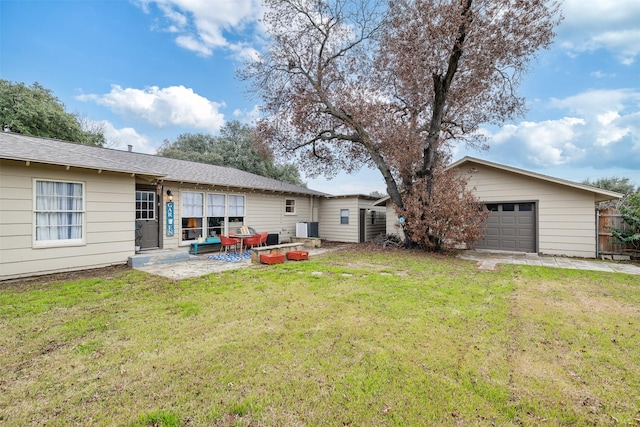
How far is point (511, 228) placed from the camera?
1152cm

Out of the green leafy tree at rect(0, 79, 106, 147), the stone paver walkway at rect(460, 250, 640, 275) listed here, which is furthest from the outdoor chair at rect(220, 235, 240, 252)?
the green leafy tree at rect(0, 79, 106, 147)

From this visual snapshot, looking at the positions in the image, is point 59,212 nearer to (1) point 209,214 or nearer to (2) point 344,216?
(1) point 209,214

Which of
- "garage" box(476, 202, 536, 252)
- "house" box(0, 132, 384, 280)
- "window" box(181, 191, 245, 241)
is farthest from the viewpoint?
"garage" box(476, 202, 536, 252)

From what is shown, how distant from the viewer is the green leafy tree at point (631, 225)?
359 inches

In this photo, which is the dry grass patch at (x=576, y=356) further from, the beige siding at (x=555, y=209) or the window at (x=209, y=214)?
the window at (x=209, y=214)

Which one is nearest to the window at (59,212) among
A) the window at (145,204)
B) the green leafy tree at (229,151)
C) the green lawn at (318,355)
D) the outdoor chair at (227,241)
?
the green lawn at (318,355)

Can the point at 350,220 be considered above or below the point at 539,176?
below

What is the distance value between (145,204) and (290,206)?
6.92m

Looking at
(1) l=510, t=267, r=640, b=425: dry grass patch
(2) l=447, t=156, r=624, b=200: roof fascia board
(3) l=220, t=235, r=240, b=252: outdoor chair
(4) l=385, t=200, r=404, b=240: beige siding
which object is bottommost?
(1) l=510, t=267, r=640, b=425: dry grass patch

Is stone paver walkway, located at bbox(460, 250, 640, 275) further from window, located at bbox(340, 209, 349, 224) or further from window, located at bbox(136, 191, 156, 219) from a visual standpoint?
window, located at bbox(136, 191, 156, 219)

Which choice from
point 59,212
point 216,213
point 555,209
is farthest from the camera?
point 216,213

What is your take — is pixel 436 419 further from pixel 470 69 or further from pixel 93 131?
pixel 93 131

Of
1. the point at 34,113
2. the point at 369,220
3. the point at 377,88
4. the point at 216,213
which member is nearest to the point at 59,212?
the point at 216,213

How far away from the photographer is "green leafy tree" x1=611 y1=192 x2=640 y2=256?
912 cm
